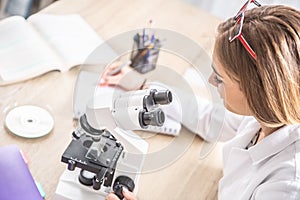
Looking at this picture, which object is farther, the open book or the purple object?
the open book

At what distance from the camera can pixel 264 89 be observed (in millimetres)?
1144

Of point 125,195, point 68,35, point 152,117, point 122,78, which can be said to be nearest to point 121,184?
point 125,195

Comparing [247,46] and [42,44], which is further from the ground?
[247,46]

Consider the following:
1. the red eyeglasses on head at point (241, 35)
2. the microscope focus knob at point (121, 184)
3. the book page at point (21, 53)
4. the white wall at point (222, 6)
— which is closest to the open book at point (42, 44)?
the book page at point (21, 53)

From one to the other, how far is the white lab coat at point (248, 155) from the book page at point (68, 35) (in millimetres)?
382

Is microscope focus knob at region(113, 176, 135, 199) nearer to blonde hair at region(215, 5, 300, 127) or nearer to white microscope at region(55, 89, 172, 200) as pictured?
white microscope at region(55, 89, 172, 200)

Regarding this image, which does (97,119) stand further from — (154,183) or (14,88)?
(14,88)

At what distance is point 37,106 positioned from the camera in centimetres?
153

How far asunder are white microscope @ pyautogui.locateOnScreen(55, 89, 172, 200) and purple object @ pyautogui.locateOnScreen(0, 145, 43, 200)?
0.08m

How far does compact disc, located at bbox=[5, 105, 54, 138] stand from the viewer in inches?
56.4

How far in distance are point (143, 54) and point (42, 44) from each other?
36 centimetres

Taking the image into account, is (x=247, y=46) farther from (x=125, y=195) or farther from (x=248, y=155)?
(x=125, y=195)

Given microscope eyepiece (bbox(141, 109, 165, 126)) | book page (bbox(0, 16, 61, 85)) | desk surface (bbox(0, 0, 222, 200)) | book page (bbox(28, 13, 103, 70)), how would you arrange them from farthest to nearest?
book page (bbox(28, 13, 103, 70)) < book page (bbox(0, 16, 61, 85)) < desk surface (bbox(0, 0, 222, 200)) < microscope eyepiece (bbox(141, 109, 165, 126))

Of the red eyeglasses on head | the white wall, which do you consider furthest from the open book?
the white wall
